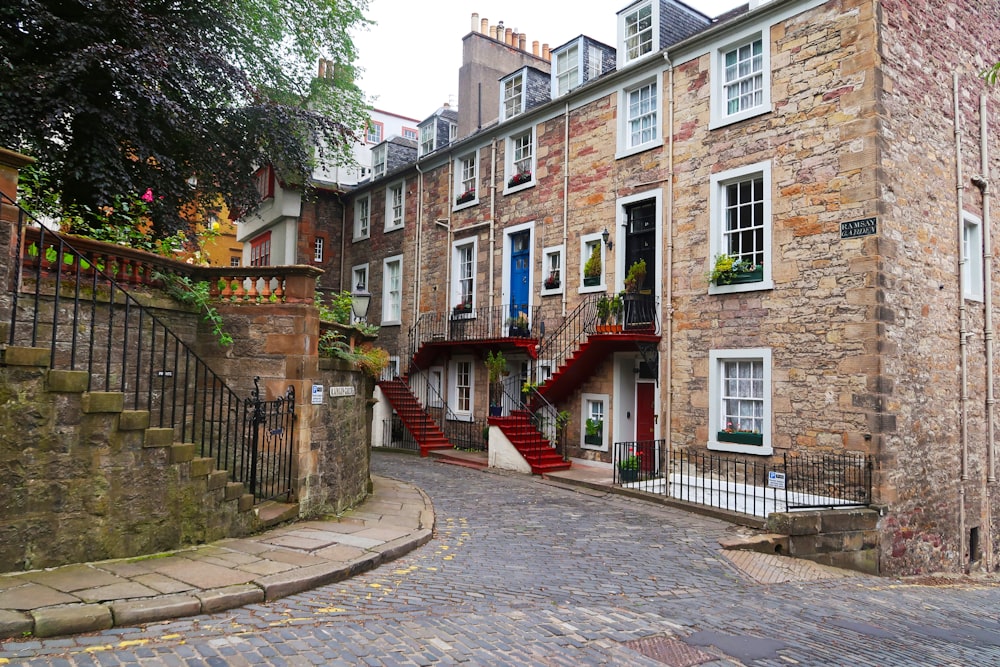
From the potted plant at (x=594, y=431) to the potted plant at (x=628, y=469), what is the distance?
7.14 feet

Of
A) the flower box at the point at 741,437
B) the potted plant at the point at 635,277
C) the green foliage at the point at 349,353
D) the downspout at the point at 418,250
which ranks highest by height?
the downspout at the point at 418,250

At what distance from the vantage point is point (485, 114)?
24578 mm

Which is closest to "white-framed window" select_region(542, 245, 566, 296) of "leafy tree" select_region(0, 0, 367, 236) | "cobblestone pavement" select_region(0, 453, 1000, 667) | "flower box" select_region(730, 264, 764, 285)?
"flower box" select_region(730, 264, 764, 285)

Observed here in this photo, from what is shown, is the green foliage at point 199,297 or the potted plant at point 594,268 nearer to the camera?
the green foliage at point 199,297

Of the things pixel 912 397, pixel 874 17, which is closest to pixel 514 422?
pixel 912 397

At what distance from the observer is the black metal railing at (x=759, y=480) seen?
11.8 m

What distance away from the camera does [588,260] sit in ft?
56.2

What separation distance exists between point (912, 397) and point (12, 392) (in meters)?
13.3

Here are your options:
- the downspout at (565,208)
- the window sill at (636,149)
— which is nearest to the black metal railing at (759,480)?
the downspout at (565,208)

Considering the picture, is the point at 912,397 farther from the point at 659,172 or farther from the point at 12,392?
the point at 12,392

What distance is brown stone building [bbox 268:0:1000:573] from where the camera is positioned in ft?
40.3

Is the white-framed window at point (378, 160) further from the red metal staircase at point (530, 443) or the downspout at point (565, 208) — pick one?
the red metal staircase at point (530, 443)

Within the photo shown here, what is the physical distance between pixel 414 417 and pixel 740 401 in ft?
34.3

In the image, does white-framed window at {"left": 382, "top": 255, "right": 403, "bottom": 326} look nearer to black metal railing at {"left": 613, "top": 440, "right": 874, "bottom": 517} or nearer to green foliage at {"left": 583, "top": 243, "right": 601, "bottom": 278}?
green foliage at {"left": 583, "top": 243, "right": 601, "bottom": 278}
